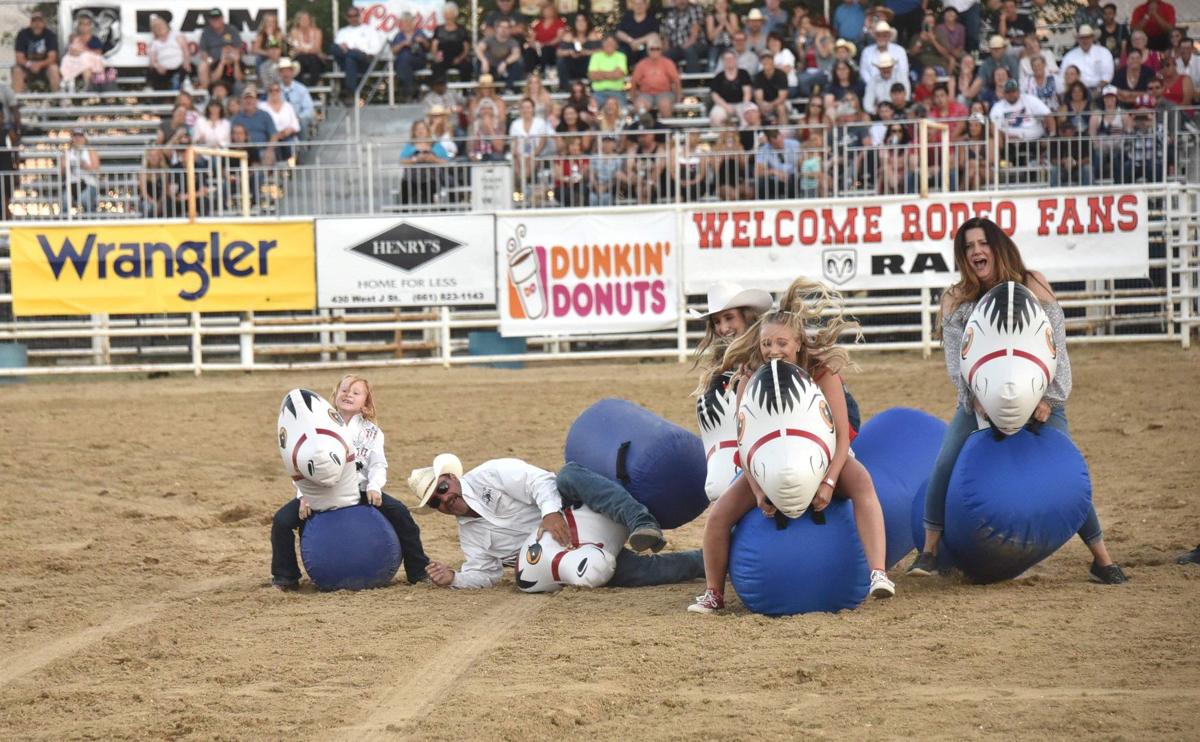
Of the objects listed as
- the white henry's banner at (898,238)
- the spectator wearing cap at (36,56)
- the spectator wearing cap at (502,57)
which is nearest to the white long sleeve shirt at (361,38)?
the spectator wearing cap at (502,57)

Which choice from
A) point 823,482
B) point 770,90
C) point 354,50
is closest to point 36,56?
point 354,50

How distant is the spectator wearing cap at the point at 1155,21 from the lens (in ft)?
66.2

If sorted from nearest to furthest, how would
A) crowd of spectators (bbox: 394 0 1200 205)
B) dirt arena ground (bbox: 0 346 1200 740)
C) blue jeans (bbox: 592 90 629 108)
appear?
dirt arena ground (bbox: 0 346 1200 740), crowd of spectators (bbox: 394 0 1200 205), blue jeans (bbox: 592 90 629 108)

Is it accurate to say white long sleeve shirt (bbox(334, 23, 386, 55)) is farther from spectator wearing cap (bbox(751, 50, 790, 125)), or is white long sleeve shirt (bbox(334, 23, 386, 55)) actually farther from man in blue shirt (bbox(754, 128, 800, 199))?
man in blue shirt (bbox(754, 128, 800, 199))

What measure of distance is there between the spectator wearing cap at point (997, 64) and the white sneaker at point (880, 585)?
13.8 m

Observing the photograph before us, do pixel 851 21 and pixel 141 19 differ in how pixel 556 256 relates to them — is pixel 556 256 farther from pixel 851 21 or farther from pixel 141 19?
pixel 141 19

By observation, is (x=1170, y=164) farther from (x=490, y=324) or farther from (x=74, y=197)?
(x=74, y=197)

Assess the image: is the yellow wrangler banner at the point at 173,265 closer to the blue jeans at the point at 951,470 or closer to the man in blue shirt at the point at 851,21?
the man in blue shirt at the point at 851,21

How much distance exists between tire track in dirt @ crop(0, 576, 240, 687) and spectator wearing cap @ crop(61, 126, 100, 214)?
11.4 metres

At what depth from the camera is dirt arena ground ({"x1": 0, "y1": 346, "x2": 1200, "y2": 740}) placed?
5.11 meters

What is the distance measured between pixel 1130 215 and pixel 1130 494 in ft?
26.1

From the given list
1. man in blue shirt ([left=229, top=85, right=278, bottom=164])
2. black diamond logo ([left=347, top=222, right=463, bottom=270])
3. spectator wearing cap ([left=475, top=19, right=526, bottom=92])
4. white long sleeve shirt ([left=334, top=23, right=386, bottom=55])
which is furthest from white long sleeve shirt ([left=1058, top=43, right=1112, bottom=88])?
man in blue shirt ([left=229, top=85, right=278, bottom=164])

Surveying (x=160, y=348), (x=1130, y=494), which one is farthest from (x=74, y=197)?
(x=1130, y=494)

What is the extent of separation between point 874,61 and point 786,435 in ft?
46.3
